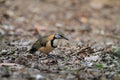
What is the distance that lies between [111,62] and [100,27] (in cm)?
693

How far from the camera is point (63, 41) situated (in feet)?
33.9

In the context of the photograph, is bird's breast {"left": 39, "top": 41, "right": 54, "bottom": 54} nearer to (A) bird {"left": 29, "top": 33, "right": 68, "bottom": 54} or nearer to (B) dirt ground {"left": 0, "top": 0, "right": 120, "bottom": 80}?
(A) bird {"left": 29, "top": 33, "right": 68, "bottom": 54}

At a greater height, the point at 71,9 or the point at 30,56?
the point at 71,9

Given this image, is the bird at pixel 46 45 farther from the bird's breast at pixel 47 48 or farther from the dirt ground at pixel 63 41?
the dirt ground at pixel 63 41

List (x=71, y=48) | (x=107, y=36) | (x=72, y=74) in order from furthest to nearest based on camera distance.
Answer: (x=107, y=36)
(x=71, y=48)
(x=72, y=74)

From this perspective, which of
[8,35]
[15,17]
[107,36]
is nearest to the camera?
[8,35]

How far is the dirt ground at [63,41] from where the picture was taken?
22.9 ft

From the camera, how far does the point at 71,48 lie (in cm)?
896

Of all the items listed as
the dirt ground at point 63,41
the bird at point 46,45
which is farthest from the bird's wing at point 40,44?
the dirt ground at point 63,41

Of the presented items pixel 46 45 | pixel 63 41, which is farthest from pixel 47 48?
pixel 63 41

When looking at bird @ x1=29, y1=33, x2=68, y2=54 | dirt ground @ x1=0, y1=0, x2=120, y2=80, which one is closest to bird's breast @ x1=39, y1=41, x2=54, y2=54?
bird @ x1=29, y1=33, x2=68, y2=54

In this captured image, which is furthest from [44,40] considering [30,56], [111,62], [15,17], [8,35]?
[15,17]

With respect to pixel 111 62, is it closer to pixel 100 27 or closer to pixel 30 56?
pixel 30 56

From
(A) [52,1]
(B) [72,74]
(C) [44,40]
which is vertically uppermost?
(A) [52,1]
